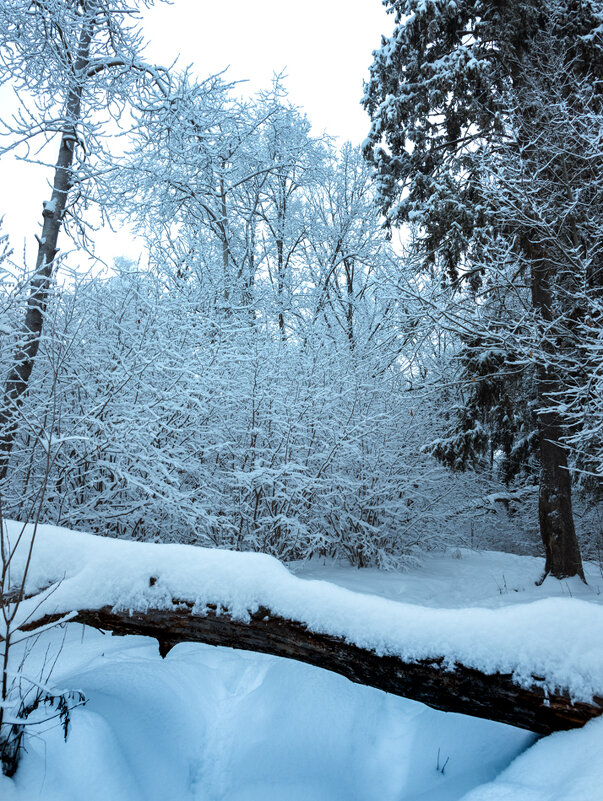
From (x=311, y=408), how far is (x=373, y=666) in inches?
189

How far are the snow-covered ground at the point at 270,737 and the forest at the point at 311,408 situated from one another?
0.07ft

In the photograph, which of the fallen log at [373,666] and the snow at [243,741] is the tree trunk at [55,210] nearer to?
the snow at [243,741]

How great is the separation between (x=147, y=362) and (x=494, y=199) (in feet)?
13.9

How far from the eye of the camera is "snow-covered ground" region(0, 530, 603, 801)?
7.11ft

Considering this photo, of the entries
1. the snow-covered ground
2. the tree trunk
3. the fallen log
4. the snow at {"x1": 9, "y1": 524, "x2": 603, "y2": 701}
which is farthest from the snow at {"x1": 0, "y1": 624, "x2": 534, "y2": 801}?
the tree trunk

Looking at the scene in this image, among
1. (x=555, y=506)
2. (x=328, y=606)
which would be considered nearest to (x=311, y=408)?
(x=555, y=506)

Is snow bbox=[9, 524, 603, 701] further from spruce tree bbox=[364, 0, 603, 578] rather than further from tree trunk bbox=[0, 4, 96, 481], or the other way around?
spruce tree bbox=[364, 0, 603, 578]

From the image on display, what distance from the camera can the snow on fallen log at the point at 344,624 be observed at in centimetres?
214

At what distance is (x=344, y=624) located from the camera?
2516 mm

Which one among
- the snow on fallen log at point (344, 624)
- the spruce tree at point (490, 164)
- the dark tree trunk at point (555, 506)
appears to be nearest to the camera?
the snow on fallen log at point (344, 624)

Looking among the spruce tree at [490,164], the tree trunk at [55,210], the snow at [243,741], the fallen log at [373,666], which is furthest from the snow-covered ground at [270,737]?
the spruce tree at [490,164]

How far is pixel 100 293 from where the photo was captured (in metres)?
6.13

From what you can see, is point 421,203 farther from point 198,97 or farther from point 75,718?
point 75,718

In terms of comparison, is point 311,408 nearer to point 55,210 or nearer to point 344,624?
point 55,210
